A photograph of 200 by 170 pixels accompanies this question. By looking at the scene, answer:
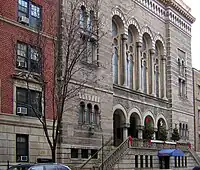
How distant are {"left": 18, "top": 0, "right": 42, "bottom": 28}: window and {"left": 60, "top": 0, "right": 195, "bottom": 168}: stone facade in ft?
24.5

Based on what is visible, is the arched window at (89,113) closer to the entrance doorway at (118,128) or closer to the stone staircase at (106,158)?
the stone staircase at (106,158)

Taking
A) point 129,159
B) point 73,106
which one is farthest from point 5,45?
point 129,159

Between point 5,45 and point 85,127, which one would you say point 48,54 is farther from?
point 85,127

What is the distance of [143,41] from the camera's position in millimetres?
52156

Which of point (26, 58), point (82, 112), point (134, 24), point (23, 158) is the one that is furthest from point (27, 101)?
point (134, 24)

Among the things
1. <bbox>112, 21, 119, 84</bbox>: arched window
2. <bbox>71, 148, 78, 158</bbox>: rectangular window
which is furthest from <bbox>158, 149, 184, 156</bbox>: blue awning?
<bbox>71, 148, 78, 158</bbox>: rectangular window

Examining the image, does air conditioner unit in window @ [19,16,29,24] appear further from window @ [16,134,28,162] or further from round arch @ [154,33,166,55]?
round arch @ [154,33,166,55]

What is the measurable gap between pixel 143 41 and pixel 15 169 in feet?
111

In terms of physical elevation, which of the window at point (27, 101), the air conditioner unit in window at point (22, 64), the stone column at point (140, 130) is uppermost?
the air conditioner unit in window at point (22, 64)

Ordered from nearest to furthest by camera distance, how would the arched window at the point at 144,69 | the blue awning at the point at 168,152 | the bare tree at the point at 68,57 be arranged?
the bare tree at the point at 68,57 → the blue awning at the point at 168,152 → the arched window at the point at 144,69

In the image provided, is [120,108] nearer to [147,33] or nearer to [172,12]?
[147,33]

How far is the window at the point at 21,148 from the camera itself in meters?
29.9

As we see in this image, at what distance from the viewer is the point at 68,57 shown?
2792 centimetres

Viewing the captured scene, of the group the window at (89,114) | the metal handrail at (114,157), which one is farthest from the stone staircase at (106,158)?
the window at (89,114)
